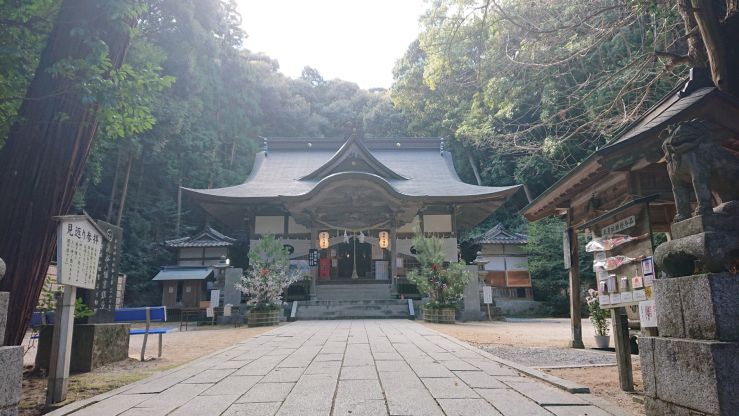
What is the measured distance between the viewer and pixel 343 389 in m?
3.40

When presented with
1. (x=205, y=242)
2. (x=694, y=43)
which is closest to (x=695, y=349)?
(x=694, y=43)

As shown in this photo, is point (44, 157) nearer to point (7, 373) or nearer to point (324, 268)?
point (7, 373)

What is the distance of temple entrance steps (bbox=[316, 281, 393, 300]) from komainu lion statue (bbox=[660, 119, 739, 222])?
14184 millimetres

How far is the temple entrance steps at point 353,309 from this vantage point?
47.9ft

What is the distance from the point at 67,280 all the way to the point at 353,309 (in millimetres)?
11643

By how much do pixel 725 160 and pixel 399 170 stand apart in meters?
19.2

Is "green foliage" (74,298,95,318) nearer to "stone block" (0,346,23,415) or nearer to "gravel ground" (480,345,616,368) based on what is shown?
"stone block" (0,346,23,415)

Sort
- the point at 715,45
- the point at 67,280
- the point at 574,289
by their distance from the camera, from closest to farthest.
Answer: the point at 67,280 < the point at 715,45 < the point at 574,289

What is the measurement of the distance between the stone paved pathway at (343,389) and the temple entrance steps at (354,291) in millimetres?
11375

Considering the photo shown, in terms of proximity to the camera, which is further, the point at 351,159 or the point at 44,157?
the point at 351,159

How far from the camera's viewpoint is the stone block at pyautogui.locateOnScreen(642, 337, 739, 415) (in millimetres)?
2191

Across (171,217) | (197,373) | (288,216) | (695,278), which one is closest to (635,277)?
(695,278)

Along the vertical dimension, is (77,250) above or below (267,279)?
above

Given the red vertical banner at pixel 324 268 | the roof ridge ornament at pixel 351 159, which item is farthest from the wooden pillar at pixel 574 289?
the red vertical banner at pixel 324 268
